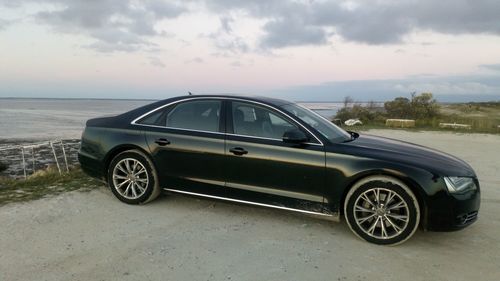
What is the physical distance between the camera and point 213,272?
11.9 ft

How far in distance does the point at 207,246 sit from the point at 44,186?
3.60 metres

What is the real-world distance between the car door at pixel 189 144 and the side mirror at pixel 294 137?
33.0 inches

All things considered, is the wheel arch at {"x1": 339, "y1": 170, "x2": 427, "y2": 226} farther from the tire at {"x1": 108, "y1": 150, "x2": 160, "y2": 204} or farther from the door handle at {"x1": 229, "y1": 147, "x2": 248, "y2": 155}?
A: the tire at {"x1": 108, "y1": 150, "x2": 160, "y2": 204}

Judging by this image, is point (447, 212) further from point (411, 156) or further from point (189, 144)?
point (189, 144)

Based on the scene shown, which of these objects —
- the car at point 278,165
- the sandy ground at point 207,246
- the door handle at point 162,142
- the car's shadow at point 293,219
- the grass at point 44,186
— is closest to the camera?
the sandy ground at point 207,246

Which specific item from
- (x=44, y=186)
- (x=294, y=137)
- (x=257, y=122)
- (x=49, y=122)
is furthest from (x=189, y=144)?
(x=49, y=122)

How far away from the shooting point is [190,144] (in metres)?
5.17

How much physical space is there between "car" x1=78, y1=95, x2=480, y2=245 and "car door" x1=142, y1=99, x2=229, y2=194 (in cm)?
1

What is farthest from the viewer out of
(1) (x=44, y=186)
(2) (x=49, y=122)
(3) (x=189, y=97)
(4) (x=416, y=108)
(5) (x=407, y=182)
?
(2) (x=49, y=122)

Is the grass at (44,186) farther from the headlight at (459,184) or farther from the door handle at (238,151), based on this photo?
the headlight at (459,184)

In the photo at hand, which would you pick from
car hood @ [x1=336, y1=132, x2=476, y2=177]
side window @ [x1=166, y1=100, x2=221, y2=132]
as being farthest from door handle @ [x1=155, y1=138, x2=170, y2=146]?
car hood @ [x1=336, y1=132, x2=476, y2=177]

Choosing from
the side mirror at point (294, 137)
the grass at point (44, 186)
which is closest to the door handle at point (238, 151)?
the side mirror at point (294, 137)

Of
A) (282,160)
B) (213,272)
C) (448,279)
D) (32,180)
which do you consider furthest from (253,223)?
(32,180)

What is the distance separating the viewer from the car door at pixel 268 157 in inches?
181
